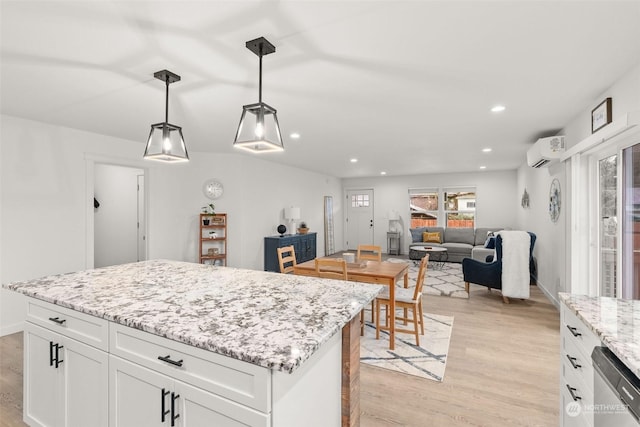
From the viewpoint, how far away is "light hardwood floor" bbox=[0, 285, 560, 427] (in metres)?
1.98

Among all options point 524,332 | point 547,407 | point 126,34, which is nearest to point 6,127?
point 126,34

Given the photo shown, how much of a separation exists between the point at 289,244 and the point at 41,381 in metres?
4.54

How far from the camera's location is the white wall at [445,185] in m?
8.04

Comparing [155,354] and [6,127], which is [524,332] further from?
[6,127]

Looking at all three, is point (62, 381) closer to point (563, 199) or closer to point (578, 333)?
point (578, 333)

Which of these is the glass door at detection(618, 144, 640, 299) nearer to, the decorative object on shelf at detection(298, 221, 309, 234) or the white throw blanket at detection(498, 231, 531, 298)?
the white throw blanket at detection(498, 231, 531, 298)

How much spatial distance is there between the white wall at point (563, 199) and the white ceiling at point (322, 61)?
11 centimetres

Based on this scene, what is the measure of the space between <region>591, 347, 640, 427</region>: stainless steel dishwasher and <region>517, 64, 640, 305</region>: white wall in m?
2.04

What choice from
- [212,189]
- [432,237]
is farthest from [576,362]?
[432,237]

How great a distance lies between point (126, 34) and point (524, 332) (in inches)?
175

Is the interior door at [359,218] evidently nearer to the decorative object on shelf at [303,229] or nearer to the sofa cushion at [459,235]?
the sofa cushion at [459,235]

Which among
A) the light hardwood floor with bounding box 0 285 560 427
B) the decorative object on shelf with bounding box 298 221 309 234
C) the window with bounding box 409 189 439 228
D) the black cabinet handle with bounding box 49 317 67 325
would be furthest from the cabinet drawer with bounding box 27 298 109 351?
the window with bounding box 409 189 439 228

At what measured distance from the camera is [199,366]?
112 cm

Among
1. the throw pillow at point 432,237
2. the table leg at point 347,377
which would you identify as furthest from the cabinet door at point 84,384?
the throw pillow at point 432,237
